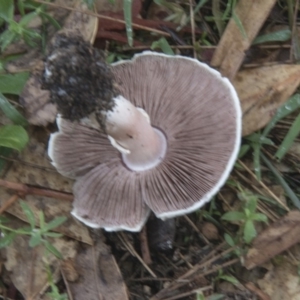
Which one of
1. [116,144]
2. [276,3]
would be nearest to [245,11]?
[276,3]

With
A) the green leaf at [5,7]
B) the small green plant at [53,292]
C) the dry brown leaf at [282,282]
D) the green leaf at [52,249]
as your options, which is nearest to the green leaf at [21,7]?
the green leaf at [5,7]

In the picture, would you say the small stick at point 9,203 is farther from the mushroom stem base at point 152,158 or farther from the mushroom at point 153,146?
the mushroom stem base at point 152,158

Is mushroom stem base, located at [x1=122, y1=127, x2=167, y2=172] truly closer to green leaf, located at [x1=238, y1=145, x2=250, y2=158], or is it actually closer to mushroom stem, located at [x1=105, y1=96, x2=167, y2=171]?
mushroom stem, located at [x1=105, y1=96, x2=167, y2=171]

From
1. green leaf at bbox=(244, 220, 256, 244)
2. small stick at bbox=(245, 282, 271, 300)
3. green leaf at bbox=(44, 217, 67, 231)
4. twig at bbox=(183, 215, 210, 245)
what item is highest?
green leaf at bbox=(244, 220, 256, 244)

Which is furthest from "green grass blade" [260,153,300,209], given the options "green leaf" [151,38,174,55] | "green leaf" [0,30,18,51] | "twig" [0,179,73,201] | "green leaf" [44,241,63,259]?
"green leaf" [0,30,18,51]

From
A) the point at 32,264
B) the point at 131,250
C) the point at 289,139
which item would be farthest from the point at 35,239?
the point at 289,139

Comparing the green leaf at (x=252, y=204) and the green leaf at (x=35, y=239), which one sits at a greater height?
the green leaf at (x=252, y=204)
